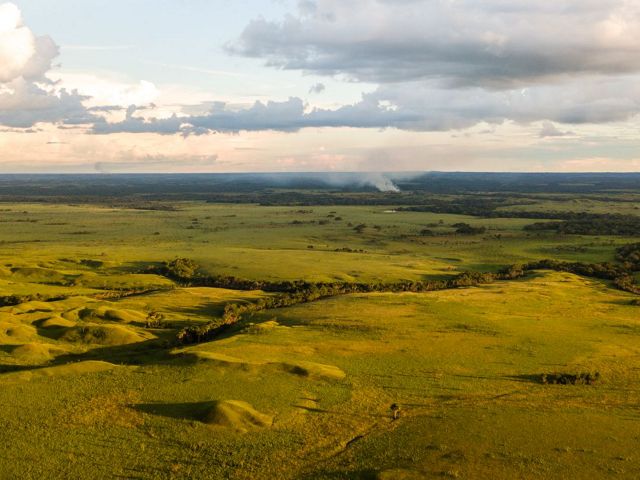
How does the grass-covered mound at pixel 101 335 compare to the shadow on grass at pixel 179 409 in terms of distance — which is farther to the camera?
the grass-covered mound at pixel 101 335

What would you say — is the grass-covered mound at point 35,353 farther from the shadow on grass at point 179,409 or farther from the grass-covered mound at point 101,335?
the shadow on grass at point 179,409

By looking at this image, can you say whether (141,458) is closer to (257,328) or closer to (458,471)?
(458,471)

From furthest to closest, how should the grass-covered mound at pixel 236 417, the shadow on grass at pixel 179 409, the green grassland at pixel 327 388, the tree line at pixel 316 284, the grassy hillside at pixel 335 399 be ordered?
the tree line at pixel 316 284, the shadow on grass at pixel 179 409, the grass-covered mound at pixel 236 417, the green grassland at pixel 327 388, the grassy hillside at pixel 335 399

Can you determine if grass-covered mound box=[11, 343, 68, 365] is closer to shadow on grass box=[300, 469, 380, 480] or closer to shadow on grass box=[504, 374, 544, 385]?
shadow on grass box=[300, 469, 380, 480]

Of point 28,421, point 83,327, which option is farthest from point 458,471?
point 83,327

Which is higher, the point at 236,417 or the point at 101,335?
the point at 236,417

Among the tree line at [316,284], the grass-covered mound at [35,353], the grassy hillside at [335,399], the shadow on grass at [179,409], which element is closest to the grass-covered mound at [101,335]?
the grassy hillside at [335,399]

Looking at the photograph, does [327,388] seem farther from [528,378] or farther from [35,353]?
[35,353]

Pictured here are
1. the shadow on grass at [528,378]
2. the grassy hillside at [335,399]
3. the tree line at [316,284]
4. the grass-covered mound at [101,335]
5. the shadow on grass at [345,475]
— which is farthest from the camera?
the tree line at [316,284]

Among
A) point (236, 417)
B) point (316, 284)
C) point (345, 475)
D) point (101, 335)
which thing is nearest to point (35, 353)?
point (101, 335)
